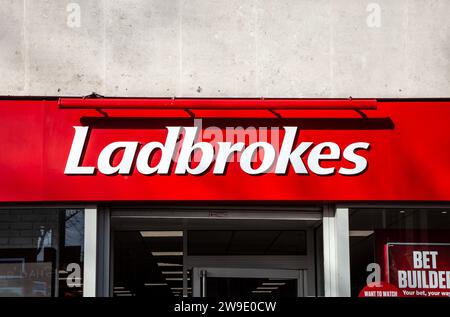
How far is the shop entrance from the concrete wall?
1455 millimetres

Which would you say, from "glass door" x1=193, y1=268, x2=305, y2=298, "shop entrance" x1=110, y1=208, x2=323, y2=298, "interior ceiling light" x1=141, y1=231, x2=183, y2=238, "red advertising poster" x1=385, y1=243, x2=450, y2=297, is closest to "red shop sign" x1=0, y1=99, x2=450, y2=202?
"red advertising poster" x1=385, y1=243, x2=450, y2=297

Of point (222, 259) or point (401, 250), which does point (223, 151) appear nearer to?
point (401, 250)

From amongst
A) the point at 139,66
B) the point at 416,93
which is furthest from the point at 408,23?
the point at 139,66

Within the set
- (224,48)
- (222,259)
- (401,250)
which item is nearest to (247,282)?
(222,259)

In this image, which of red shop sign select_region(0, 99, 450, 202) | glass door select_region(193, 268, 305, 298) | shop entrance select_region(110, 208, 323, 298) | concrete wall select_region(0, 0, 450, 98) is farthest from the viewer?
glass door select_region(193, 268, 305, 298)

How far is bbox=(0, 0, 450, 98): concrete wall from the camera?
7.12 m

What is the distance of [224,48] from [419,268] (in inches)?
103

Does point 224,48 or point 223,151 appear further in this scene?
point 224,48

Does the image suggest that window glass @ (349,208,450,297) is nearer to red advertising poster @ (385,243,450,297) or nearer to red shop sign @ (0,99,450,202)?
red advertising poster @ (385,243,450,297)

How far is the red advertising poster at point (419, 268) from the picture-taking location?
282 inches

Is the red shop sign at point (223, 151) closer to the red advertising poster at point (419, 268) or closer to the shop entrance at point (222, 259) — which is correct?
the red advertising poster at point (419, 268)

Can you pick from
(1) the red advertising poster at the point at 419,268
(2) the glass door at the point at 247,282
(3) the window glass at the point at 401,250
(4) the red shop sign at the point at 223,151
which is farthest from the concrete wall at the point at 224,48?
(2) the glass door at the point at 247,282

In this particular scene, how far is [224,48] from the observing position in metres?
7.20

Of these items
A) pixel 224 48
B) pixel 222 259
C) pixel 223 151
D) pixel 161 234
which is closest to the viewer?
pixel 223 151
